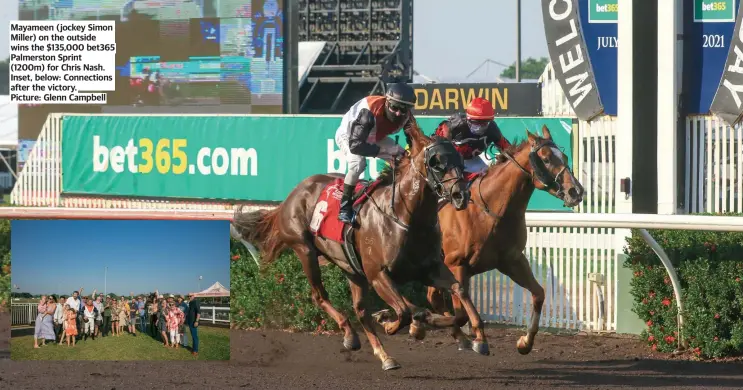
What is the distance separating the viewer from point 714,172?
8.69m

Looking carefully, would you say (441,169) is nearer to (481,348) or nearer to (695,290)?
(481,348)

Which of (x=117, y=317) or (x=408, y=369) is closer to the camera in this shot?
(x=117, y=317)

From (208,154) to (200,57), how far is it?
4429mm

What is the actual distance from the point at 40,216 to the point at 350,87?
1474 cm

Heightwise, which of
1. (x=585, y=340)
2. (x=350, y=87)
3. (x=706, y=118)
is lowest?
(x=585, y=340)

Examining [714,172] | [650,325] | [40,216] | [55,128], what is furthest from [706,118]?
[55,128]

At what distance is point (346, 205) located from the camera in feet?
22.6

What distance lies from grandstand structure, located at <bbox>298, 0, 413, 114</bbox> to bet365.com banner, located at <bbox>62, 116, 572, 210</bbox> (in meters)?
9.57

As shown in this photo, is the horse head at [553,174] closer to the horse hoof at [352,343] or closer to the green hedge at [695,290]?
the green hedge at [695,290]

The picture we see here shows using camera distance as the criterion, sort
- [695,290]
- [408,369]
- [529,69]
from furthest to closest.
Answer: [529,69]
[695,290]
[408,369]

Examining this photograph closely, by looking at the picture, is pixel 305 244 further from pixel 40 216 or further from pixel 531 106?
pixel 531 106

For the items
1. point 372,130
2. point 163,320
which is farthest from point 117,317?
point 372,130

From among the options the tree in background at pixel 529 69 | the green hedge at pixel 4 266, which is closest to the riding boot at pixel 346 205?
the green hedge at pixel 4 266

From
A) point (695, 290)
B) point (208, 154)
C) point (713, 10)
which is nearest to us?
point (695, 290)
